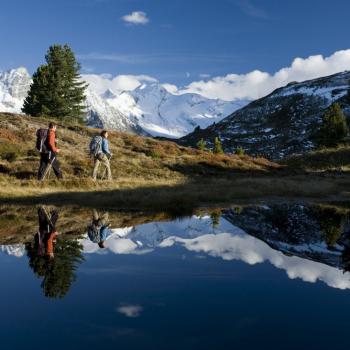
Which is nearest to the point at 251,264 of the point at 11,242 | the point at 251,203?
the point at 11,242

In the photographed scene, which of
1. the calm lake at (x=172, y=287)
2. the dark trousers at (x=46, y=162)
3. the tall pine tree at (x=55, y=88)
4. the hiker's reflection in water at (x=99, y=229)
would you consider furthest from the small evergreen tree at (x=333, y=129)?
the calm lake at (x=172, y=287)

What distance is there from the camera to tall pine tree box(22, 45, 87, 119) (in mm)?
70125

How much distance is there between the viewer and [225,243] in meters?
9.95

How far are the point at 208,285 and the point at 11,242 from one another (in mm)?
4385

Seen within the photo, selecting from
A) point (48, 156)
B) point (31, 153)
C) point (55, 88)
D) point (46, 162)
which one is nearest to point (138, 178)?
point (46, 162)

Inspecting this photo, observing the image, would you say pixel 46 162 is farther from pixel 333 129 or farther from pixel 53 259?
pixel 333 129

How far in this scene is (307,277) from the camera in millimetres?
6996

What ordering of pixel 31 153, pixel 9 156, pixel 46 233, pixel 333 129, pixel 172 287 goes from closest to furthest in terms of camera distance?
pixel 172 287 < pixel 46 233 < pixel 9 156 < pixel 31 153 < pixel 333 129

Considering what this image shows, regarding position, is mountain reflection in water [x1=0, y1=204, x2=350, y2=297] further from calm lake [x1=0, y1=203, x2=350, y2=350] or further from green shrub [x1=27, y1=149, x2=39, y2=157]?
green shrub [x1=27, y1=149, x2=39, y2=157]

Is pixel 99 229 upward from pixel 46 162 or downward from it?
downward

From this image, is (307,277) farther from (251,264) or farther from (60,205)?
(60,205)

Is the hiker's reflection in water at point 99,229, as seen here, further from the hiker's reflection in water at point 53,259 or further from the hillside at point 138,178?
the hillside at point 138,178

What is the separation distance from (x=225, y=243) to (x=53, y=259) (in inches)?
151

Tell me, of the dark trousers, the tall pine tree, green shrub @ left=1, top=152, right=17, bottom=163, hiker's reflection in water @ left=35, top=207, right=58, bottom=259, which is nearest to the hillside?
green shrub @ left=1, top=152, right=17, bottom=163
